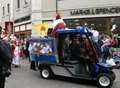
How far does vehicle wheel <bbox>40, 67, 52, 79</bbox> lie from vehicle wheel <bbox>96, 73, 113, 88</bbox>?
2033mm

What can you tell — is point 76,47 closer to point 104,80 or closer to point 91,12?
point 104,80

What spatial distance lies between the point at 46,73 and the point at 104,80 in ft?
8.03

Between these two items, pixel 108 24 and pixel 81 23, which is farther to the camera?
pixel 81 23

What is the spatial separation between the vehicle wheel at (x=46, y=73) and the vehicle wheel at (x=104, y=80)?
6.67 ft

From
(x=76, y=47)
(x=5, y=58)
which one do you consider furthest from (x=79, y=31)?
(x=5, y=58)

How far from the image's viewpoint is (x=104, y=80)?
38.5 feet

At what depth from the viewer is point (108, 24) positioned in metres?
25.0

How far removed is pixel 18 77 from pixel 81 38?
2.87 meters

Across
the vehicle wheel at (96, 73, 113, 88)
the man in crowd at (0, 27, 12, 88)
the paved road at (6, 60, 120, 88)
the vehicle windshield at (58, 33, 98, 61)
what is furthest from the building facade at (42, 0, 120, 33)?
the man in crowd at (0, 27, 12, 88)

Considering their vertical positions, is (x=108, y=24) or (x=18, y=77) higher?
(x=108, y=24)

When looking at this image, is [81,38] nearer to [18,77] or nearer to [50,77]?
[50,77]

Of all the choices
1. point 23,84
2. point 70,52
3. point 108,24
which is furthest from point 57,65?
point 108,24

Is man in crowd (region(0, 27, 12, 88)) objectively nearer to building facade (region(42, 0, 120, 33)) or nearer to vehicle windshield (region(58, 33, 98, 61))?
vehicle windshield (region(58, 33, 98, 61))

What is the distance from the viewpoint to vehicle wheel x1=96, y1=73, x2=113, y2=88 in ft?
38.1
